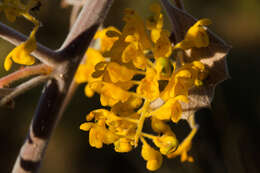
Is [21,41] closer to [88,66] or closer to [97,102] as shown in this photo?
[88,66]

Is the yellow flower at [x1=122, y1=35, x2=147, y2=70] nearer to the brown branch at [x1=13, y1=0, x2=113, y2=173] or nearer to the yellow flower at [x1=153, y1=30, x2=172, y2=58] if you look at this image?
the yellow flower at [x1=153, y1=30, x2=172, y2=58]

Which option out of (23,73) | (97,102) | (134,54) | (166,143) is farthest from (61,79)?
(97,102)

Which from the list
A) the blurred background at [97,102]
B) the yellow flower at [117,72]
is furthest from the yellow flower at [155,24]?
the blurred background at [97,102]

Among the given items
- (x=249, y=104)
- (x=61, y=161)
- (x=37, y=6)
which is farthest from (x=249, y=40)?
(x=37, y=6)

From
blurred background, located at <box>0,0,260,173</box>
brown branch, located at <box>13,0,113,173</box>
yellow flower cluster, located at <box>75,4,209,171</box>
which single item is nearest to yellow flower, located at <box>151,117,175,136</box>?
yellow flower cluster, located at <box>75,4,209,171</box>

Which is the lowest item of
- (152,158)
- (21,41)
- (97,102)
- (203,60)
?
(97,102)

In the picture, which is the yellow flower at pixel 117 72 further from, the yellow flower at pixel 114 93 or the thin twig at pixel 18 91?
the thin twig at pixel 18 91

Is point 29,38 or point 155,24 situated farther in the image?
point 155,24

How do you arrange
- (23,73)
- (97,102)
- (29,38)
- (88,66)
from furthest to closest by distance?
(97,102), (88,66), (23,73), (29,38)
